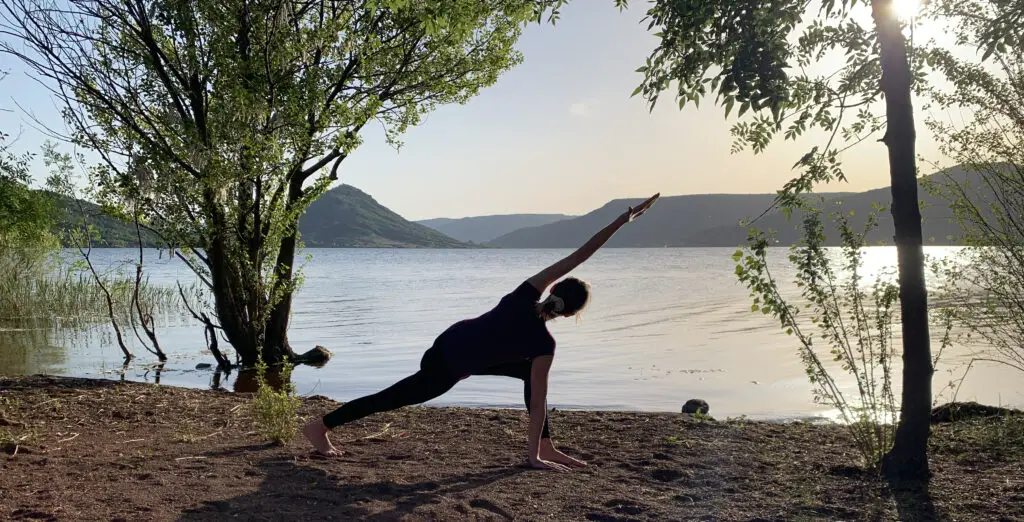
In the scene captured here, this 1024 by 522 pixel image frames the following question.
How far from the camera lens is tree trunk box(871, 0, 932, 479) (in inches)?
214

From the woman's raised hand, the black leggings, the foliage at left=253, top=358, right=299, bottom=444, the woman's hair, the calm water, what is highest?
the woman's raised hand

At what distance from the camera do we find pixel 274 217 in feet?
44.2

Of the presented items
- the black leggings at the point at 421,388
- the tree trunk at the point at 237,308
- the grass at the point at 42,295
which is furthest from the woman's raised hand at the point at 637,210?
the grass at the point at 42,295

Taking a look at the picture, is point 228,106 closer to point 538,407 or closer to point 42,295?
point 538,407

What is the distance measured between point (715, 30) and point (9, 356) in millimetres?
17343

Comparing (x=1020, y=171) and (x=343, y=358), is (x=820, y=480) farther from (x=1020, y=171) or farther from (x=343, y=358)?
(x=343, y=358)

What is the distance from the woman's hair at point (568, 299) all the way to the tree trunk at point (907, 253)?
2.39m

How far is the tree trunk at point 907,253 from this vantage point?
5445 mm

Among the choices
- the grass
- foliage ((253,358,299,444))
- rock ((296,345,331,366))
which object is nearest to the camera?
foliage ((253,358,299,444))

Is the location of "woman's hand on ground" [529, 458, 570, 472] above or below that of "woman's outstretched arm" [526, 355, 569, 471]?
below

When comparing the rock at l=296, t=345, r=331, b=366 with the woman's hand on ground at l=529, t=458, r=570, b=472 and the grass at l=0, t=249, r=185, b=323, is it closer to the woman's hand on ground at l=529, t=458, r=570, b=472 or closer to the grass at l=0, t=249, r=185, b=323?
the grass at l=0, t=249, r=185, b=323

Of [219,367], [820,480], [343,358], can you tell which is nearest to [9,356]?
[219,367]

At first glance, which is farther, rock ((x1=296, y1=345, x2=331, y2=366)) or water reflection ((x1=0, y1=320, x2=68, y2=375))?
rock ((x1=296, y1=345, x2=331, y2=366))

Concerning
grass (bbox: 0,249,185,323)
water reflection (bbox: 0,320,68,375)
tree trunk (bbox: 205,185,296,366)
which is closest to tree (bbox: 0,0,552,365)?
tree trunk (bbox: 205,185,296,366)
